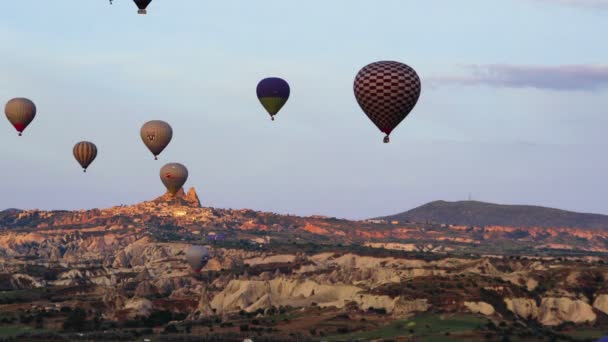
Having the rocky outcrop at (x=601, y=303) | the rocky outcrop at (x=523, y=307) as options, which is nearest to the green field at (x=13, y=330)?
the rocky outcrop at (x=523, y=307)

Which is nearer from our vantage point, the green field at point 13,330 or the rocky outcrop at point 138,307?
the green field at point 13,330

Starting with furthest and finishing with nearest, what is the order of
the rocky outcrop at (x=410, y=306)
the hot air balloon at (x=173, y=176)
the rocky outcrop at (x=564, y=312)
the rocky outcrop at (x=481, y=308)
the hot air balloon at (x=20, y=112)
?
the hot air balloon at (x=173, y=176), the rocky outcrop at (x=564, y=312), the rocky outcrop at (x=410, y=306), the rocky outcrop at (x=481, y=308), the hot air balloon at (x=20, y=112)

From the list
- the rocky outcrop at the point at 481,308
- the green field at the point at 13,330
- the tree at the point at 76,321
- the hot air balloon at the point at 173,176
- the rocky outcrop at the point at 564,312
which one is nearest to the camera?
the green field at the point at 13,330

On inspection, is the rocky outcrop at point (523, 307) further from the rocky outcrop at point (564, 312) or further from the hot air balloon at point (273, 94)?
the hot air balloon at point (273, 94)

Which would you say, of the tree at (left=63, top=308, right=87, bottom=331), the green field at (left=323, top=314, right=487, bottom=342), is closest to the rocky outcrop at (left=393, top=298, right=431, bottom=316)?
the green field at (left=323, top=314, right=487, bottom=342)

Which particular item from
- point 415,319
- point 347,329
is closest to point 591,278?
point 415,319

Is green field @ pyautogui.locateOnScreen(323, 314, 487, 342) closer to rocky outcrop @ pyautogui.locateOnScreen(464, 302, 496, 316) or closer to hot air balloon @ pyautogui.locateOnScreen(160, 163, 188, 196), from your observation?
rocky outcrop @ pyautogui.locateOnScreen(464, 302, 496, 316)

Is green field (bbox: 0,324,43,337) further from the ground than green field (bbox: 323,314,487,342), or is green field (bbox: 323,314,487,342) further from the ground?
green field (bbox: 323,314,487,342)

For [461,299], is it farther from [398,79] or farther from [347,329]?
[398,79]
